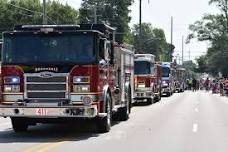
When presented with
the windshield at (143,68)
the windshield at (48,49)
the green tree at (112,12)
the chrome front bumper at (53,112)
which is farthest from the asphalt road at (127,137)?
the green tree at (112,12)

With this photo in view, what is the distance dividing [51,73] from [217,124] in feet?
24.4

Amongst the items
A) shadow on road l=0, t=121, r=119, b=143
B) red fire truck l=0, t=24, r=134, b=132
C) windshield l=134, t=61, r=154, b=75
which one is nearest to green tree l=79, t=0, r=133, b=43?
windshield l=134, t=61, r=154, b=75

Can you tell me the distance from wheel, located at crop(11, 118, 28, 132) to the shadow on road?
0.50 feet

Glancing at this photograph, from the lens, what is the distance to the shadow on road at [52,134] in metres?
16.6

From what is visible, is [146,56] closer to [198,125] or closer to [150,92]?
[150,92]

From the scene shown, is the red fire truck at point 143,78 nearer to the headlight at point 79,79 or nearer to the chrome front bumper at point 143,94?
the chrome front bumper at point 143,94

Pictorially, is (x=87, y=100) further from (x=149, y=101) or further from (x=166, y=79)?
(x=166, y=79)

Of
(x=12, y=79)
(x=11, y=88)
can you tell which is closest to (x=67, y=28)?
(x=12, y=79)

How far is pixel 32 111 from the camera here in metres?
16.8

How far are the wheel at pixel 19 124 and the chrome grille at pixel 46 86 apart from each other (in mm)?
1485

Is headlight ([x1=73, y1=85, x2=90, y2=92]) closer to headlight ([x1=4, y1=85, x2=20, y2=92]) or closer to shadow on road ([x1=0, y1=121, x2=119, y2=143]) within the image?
shadow on road ([x1=0, y1=121, x2=119, y2=143])

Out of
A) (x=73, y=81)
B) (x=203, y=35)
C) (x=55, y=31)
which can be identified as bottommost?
(x=73, y=81)

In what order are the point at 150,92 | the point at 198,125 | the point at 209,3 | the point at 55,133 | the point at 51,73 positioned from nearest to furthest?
the point at 51,73, the point at 55,133, the point at 198,125, the point at 150,92, the point at 209,3

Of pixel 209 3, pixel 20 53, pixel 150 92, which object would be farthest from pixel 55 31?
pixel 209 3
